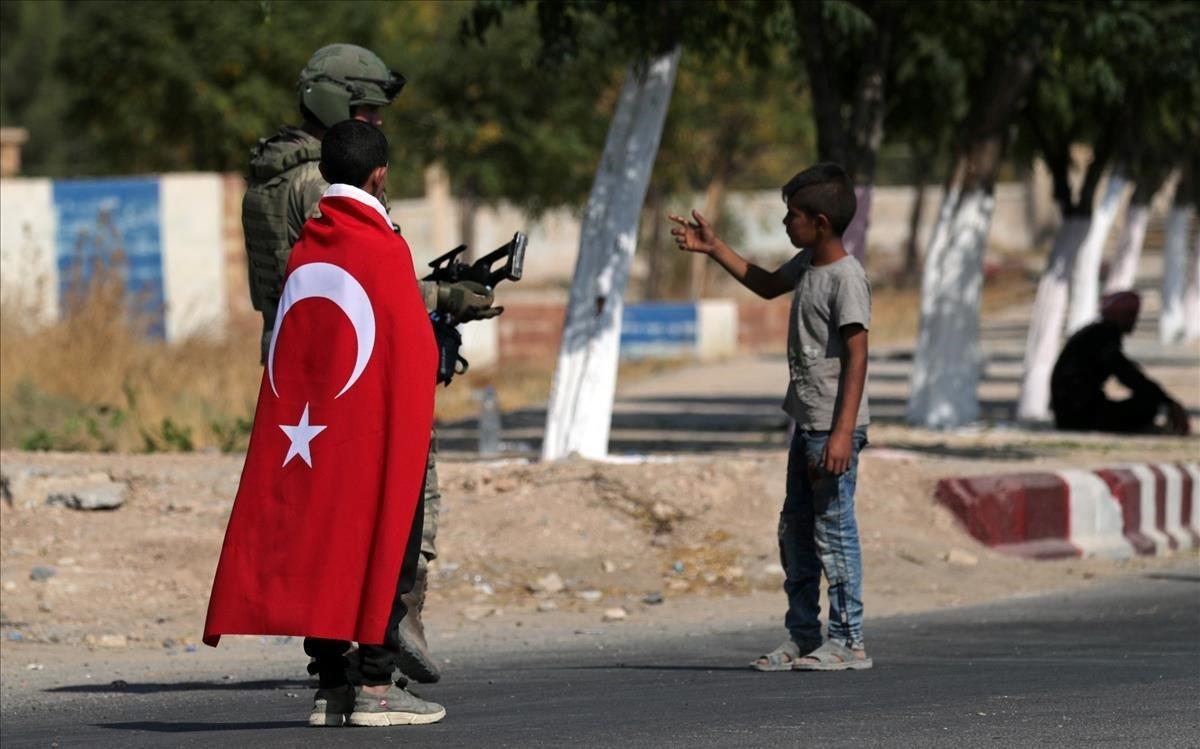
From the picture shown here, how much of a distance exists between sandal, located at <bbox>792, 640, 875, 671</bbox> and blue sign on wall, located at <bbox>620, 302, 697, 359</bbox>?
23908 mm

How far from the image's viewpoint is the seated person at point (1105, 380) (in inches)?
637

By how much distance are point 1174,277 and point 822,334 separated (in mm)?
26692

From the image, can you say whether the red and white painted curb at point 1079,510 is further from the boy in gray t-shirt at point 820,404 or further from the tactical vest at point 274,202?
the tactical vest at point 274,202

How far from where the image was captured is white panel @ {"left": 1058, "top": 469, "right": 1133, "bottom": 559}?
11711 millimetres

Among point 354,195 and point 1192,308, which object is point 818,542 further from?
point 1192,308

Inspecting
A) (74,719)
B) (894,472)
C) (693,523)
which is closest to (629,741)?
(74,719)

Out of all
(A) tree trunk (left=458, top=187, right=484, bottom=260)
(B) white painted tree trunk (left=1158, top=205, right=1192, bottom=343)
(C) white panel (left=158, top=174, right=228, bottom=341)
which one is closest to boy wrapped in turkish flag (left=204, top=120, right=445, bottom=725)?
(C) white panel (left=158, top=174, right=228, bottom=341)

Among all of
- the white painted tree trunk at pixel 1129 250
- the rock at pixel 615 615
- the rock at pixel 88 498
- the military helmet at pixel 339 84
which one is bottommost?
the rock at pixel 615 615

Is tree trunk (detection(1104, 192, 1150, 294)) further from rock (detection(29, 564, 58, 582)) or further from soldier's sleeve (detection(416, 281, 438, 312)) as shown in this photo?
soldier's sleeve (detection(416, 281, 438, 312))

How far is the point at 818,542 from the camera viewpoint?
709 cm

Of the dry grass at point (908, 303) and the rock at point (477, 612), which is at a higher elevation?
the dry grass at point (908, 303)

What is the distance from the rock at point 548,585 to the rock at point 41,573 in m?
2.16

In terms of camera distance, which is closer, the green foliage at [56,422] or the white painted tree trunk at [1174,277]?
the green foliage at [56,422]

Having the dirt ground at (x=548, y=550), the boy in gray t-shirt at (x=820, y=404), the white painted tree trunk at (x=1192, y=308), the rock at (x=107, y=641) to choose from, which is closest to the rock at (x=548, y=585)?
the dirt ground at (x=548, y=550)
